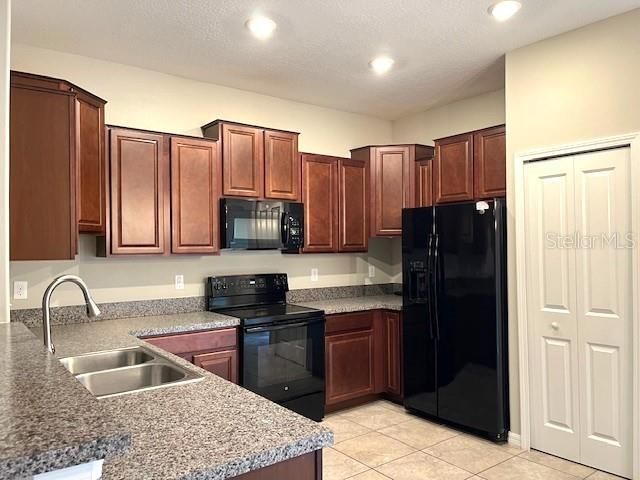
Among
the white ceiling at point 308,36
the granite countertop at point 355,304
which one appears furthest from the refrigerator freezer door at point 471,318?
the white ceiling at point 308,36

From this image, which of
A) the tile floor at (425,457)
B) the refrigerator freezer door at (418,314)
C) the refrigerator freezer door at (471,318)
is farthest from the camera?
the refrigerator freezer door at (418,314)

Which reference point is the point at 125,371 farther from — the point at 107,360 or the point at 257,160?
the point at 257,160

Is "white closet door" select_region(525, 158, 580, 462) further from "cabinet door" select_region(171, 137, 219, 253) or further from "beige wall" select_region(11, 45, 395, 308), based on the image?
"cabinet door" select_region(171, 137, 219, 253)

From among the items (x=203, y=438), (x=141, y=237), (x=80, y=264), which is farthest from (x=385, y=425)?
(x=203, y=438)

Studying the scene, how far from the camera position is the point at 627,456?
277 centimetres

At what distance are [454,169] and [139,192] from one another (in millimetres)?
2478

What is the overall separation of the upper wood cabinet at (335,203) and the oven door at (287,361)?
82 centimetres

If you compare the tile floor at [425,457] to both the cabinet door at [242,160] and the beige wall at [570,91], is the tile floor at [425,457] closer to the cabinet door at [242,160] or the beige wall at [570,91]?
the beige wall at [570,91]

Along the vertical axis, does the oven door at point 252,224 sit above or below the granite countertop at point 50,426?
above

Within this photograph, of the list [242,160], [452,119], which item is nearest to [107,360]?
[242,160]

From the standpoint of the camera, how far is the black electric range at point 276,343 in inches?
135

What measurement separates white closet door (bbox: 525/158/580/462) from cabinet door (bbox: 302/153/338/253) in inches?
67.0

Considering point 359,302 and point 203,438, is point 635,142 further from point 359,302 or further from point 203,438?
point 203,438

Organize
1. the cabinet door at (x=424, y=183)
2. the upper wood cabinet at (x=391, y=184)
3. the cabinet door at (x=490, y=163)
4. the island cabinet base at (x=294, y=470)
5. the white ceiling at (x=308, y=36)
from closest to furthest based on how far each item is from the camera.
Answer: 1. the island cabinet base at (x=294, y=470)
2. the white ceiling at (x=308, y=36)
3. the cabinet door at (x=490, y=163)
4. the cabinet door at (x=424, y=183)
5. the upper wood cabinet at (x=391, y=184)
